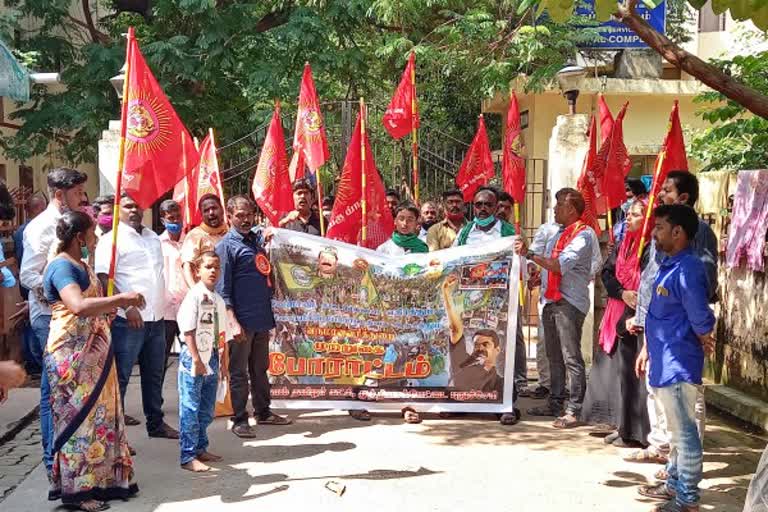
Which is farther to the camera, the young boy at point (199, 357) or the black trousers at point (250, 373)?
the black trousers at point (250, 373)

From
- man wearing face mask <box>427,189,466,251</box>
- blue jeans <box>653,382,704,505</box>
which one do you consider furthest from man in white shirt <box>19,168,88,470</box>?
blue jeans <box>653,382,704,505</box>

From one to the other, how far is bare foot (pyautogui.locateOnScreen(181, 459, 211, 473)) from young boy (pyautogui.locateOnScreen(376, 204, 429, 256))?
2.44m

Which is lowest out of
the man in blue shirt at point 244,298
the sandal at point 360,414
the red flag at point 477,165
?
the sandal at point 360,414

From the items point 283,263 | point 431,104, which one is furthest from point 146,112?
point 431,104

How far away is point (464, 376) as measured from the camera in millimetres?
7129

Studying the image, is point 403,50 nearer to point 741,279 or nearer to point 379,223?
point 379,223

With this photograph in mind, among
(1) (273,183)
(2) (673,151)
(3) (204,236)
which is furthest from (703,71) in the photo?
(1) (273,183)

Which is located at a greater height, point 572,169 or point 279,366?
point 572,169

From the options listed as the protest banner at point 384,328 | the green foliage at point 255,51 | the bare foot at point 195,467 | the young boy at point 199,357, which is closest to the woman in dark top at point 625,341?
the protest banner at point 384,328

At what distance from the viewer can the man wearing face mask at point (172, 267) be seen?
282 inches

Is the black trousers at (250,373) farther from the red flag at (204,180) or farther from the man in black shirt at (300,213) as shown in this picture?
the red flag at (204,180)

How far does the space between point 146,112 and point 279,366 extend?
8.14 feet

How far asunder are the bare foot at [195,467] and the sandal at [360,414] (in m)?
1.76

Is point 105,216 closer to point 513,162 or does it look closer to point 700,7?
point 513,162
